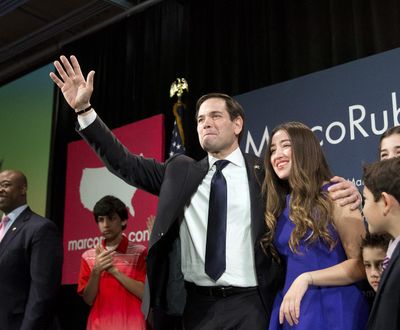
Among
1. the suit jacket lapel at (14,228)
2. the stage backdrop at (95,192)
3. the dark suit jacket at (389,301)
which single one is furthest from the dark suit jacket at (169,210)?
the stage backdrop at (95,192)

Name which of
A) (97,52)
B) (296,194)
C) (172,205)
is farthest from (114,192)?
(296,194)

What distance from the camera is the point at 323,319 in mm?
2031

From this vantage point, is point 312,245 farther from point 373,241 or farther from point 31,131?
point 31,131

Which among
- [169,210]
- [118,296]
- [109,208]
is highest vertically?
[109,208]

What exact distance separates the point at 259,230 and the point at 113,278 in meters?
1.59

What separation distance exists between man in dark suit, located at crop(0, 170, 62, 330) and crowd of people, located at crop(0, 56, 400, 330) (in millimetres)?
1143

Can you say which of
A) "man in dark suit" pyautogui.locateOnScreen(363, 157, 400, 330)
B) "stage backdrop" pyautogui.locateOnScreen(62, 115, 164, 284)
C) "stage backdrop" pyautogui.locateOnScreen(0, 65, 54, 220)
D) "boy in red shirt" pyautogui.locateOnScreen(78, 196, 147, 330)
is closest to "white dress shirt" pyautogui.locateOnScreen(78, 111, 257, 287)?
"man in dark suit" pyautogui.locateOnScreen(363, 157, 400, 330)

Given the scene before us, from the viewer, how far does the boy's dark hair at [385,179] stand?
1.83 m

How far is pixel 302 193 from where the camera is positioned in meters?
2.19

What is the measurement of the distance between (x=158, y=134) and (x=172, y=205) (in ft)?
9.41

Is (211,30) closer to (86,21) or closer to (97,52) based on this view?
(97,52)

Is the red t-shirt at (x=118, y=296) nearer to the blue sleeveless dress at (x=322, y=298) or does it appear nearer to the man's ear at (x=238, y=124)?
the man's ear at (x=238, y=124)

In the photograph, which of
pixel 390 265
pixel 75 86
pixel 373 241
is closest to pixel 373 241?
pixel 373 241

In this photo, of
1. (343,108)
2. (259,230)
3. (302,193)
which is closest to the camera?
(302,193)
